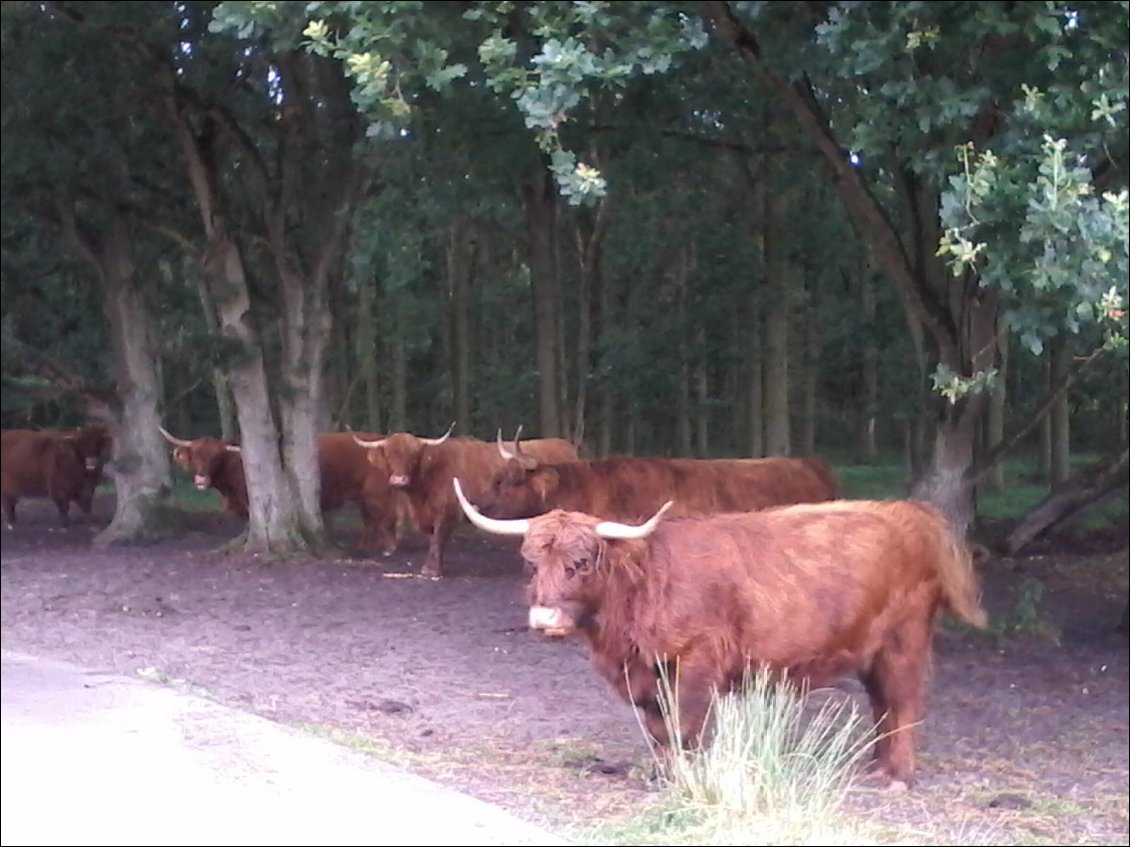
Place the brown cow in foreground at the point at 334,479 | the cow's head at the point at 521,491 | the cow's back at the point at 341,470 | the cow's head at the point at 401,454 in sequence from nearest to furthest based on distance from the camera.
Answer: the cow's head at the point at 521,491, the cow's head at the point at 401,454, the brown cow in foreground at the point at 334,479, the cow's back at the point at 341,470

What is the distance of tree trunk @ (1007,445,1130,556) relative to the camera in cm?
1484

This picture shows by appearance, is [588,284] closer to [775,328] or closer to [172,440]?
[775,328]

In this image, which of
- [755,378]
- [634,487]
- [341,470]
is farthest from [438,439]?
[755,378]

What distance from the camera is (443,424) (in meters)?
16.7

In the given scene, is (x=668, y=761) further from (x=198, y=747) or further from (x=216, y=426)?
(x=216, y=426)

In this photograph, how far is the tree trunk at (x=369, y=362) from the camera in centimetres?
1844

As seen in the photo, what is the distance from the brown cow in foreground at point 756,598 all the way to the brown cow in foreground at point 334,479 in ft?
29.7

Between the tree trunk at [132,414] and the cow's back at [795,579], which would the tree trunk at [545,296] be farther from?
the cow's back at [795,579]

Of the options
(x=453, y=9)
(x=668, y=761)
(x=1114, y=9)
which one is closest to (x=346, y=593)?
(x=453, y=9)

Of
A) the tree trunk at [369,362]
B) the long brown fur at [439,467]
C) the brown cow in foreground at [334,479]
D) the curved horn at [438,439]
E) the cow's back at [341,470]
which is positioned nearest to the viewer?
the long brown fur at [439,467]

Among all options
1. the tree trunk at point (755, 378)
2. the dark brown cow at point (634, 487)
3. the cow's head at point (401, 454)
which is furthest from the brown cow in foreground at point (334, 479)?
the tree trunk at point (755, 378)

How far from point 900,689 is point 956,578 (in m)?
0.70

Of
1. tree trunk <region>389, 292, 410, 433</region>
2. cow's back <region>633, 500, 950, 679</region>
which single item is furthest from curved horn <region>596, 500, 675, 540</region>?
tree trunk <region>389, 292, 410, 433</region>

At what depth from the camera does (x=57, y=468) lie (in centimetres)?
2142
